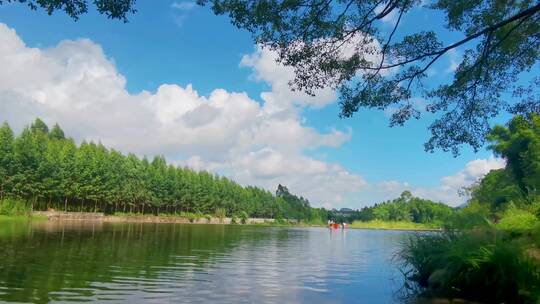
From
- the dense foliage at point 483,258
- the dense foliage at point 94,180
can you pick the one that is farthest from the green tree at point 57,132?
the dense foliage at point 483,258

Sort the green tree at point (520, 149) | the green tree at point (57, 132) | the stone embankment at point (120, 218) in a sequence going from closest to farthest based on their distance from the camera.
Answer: the green tree at point (520, 149)
the stone embankment at point (120, 218)
the green tree at point (57, 132)

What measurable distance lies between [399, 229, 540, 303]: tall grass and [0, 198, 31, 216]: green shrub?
68798mm

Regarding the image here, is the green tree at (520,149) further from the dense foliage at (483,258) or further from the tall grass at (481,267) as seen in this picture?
the tall grass at (481,267)

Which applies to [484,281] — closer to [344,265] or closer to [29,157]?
[344,265]

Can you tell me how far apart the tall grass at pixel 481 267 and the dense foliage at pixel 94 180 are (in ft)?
253

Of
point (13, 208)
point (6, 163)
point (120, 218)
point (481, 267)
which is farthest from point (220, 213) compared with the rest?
point (481, 267)

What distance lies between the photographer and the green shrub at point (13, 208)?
239 ft

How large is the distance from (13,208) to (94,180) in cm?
2493

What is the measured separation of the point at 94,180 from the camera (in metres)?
99.1

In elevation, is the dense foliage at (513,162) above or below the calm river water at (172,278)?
above

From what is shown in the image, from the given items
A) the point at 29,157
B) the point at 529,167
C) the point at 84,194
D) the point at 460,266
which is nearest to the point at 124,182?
the point at 84,194

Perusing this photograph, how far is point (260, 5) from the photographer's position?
1326 centimetres

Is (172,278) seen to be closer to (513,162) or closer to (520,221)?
(520,221)

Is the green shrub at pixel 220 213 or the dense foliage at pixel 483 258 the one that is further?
the green shrub at pixel 220 213
